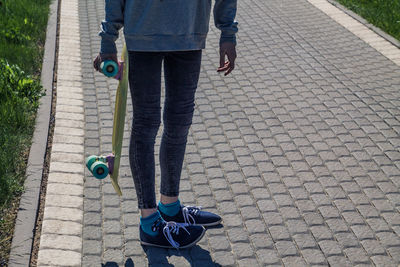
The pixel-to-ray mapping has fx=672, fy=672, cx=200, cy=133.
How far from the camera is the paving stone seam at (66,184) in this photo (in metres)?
3.91

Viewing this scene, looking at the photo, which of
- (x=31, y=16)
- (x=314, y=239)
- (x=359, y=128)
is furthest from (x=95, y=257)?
(x=31, y=16)

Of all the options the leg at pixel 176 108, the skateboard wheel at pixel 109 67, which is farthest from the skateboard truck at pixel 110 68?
the leg at pixel 176 108

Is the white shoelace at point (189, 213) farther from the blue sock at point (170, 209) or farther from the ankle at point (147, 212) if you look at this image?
the ankle at point (147, 212)

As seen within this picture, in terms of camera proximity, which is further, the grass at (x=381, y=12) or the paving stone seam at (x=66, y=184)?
the grass at (x=381, y=12)

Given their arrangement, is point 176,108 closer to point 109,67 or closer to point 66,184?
point 109,67

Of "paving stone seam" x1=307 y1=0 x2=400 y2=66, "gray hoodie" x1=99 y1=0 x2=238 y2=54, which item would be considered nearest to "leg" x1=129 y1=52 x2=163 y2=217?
"gray hoodie" x1=99 y1=0 x2=238 y2=54

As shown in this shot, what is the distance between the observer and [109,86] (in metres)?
6.62

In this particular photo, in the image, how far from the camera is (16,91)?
19.6 ft

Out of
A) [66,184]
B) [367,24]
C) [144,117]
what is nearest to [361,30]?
[367,24]

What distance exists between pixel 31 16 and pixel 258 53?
287cm

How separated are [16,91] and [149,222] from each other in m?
2.59

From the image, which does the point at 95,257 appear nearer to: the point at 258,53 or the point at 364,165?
the point at 364,165

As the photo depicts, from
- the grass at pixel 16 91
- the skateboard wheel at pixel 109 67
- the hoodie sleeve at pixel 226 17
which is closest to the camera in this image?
the skateboard wheel at pixel 109 67

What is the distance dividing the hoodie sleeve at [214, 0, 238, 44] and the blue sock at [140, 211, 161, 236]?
109 centimetres
